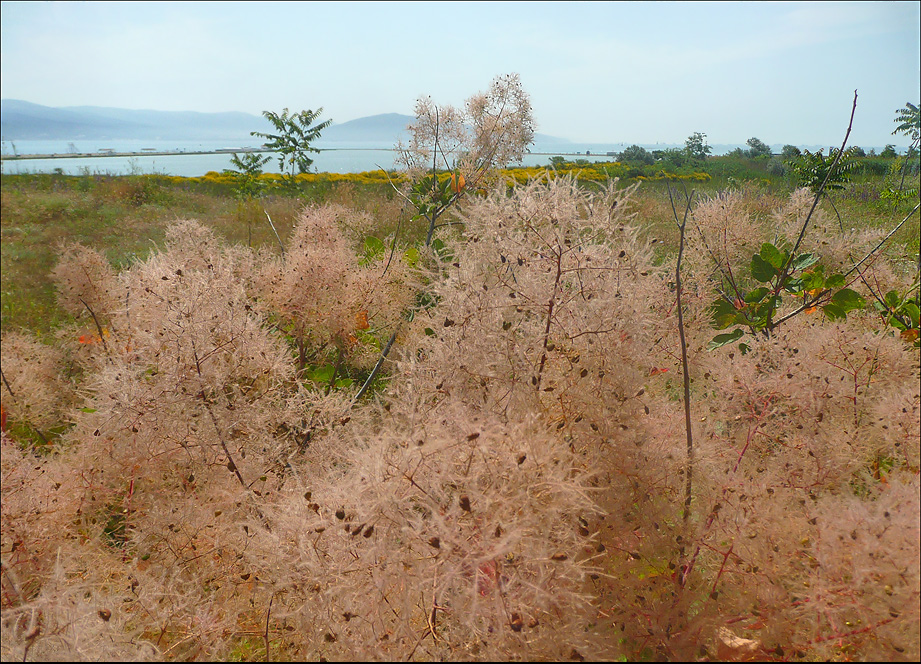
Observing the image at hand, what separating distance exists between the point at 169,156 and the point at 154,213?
78cm

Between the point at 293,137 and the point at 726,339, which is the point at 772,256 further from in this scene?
the point at 293,137

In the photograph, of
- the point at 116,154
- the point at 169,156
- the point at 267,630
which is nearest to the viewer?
the point at 267,630

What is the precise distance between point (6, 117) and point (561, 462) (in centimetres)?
278

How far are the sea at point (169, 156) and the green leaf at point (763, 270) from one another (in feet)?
1.83

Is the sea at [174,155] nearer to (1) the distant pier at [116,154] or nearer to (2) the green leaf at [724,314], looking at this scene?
(1) the distant pier at [116,154]

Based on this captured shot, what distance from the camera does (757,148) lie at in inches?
79.7

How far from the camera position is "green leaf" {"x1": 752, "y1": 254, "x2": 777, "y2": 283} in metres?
1.50

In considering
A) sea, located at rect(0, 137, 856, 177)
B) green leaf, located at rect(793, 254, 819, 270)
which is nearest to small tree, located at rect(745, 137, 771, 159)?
sea, located at rect(0, 137, 856, 177)

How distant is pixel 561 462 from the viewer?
77 cm

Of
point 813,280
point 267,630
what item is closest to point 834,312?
point 813,280

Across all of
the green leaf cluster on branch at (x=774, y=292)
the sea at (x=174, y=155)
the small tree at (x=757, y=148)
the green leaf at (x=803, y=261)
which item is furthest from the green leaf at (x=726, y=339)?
the small tree at (x=757, y=148)

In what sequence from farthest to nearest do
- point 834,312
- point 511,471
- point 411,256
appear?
point 411,256, point 834,312, point 511,471

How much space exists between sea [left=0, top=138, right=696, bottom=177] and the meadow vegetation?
18.6 inches

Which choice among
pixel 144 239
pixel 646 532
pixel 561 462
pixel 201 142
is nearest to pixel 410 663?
pixel 561 462
